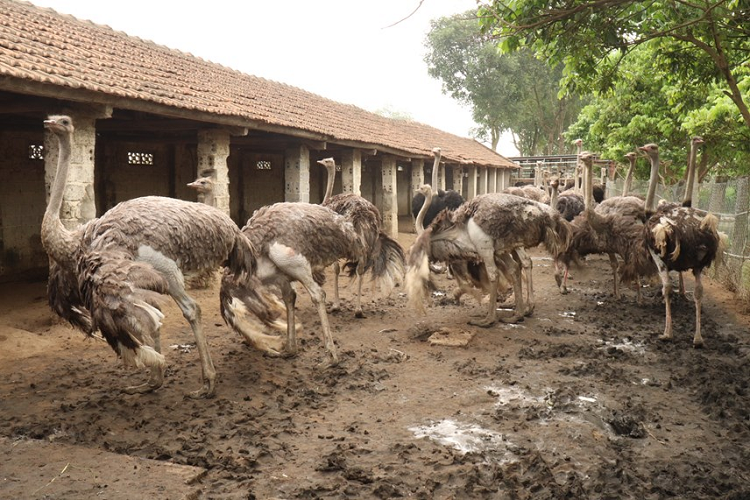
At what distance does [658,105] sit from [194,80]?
11.3 m

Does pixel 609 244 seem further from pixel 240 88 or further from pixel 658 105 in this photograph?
pixel 658 105

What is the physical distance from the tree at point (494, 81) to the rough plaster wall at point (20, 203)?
96.2 ft

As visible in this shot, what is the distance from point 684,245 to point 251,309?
4463 mm

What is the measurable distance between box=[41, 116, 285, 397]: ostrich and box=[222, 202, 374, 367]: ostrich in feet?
1.11

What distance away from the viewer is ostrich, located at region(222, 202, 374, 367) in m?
5.57

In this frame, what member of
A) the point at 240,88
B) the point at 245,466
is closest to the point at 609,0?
the point at 245,466

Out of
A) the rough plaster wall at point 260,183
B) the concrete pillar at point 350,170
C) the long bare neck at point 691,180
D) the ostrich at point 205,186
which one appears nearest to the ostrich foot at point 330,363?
the ostrich at point 205,186

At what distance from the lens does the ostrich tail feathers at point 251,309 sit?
18.3 feet

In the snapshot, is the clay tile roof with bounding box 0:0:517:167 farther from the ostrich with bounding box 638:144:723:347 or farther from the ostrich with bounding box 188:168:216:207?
the ostrich with bounding box 638:144:723:347

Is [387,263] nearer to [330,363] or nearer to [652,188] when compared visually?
[330,363]

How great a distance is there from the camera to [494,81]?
36.2 m

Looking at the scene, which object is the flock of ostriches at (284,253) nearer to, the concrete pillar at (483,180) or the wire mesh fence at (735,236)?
the wire mesh fence at (735,236)

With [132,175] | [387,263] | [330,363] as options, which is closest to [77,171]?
[387,263]

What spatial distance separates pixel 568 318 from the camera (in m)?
7.74
